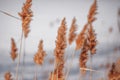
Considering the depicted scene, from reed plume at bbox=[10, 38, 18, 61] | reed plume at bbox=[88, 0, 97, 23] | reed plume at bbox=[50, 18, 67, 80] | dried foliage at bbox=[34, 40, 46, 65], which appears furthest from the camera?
reed plume at bbox=[10, 38, 18, 61]

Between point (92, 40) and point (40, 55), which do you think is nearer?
point (92, 40)

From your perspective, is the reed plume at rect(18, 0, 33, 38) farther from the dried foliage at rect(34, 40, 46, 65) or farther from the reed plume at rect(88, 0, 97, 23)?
the reed plume at rect(88, 0, 97, 23)

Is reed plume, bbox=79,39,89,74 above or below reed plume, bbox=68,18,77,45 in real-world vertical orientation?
below

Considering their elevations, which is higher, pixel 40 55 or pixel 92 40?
pixel 92 40

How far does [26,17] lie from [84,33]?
0.73 m

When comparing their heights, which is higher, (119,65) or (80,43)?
(80,43)

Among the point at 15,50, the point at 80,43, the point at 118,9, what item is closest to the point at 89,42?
the point at 80,43

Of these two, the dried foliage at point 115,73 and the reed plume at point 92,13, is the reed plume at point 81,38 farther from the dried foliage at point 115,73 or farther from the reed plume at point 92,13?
the dried foliage at point 115,73

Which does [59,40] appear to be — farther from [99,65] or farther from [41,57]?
[99,65]

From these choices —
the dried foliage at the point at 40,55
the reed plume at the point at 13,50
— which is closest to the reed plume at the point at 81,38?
the dried foliage at the point at 40,55

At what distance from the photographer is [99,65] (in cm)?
471

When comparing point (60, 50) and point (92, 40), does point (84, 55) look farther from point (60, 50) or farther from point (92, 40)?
point (60, 50)

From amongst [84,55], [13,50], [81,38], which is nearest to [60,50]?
[81,38]

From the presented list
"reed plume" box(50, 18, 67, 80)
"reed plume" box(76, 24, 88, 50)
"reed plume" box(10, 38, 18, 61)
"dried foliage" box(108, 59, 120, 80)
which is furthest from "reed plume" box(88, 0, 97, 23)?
"reed plume" box(10, 38, 18, 61)
